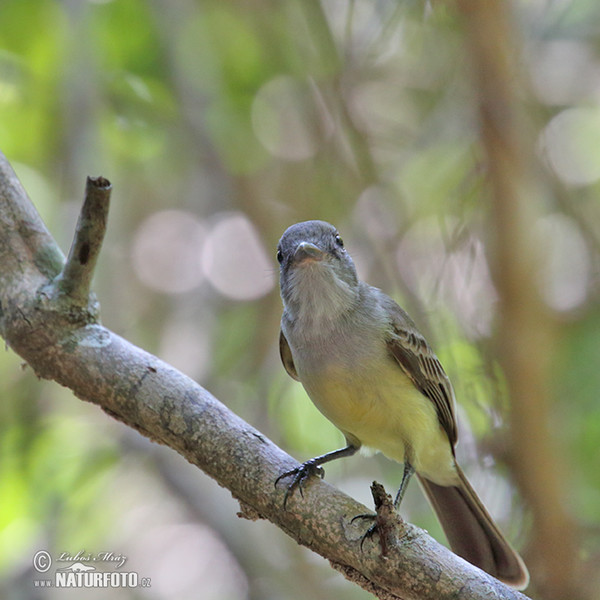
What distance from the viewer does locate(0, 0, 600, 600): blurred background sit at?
4695mm

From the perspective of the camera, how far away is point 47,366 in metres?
2.94

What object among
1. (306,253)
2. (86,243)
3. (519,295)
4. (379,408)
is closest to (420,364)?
(379,408)

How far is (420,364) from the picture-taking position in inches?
144

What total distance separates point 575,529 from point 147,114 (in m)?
→ 4.55

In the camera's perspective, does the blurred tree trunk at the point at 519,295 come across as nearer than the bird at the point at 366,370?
No

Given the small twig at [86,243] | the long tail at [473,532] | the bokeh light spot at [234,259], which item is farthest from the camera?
the bokeh light spot at [234,259]

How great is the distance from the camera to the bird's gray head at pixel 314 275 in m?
3.61

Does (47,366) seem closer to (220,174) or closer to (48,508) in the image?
(48,508)

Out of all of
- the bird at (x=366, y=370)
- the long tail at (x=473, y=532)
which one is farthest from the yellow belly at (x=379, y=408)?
the long tail at (x=473, y=532)

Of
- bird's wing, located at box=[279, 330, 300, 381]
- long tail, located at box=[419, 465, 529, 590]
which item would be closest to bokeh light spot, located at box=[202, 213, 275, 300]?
bird's wing, located at box=[279, 330, 300, 381]

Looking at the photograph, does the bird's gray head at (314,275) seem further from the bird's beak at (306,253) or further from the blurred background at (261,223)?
the blurred background at (261,223)

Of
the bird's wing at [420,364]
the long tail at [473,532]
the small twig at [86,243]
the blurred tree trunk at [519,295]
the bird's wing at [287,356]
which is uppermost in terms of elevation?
the blurred tree trunk at [519,295]

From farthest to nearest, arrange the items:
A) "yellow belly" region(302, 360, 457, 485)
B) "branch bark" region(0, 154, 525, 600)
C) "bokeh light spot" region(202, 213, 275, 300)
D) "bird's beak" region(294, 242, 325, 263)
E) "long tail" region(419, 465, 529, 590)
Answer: "bokeh light spot" region(202, 213, 275, 300) < "long tail" region(419, 465, 529, 590) < "bird's beak" region(294, 242, 325, 263) < "yellow belly" region(302, 360, 457, 485) < "branch bark" region(0, 154, 525, 600)

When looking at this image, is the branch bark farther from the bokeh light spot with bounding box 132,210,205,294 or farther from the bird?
the bokeh light spot with bounding box 132,210,205,294
